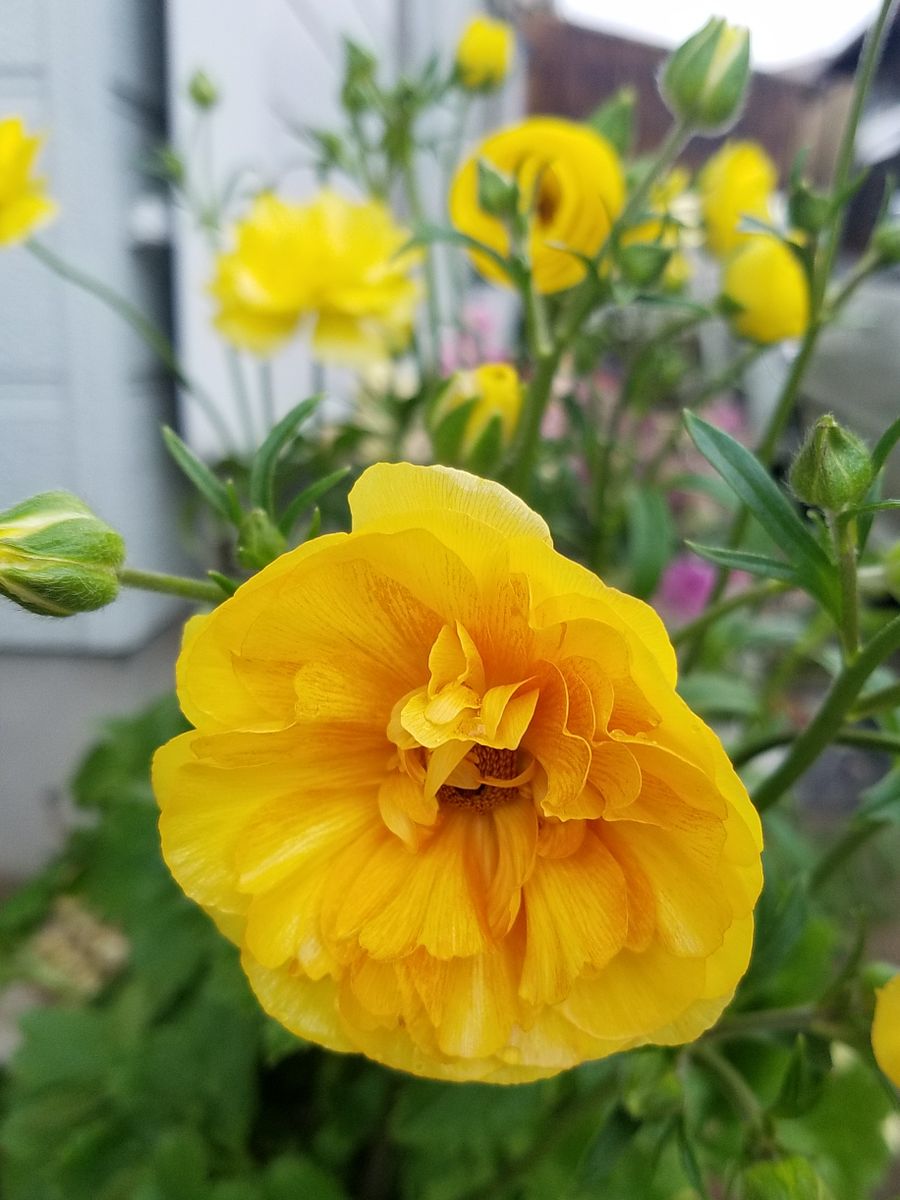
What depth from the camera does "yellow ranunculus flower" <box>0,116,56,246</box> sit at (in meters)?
0.40

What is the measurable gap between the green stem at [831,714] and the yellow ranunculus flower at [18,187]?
16.3 inches

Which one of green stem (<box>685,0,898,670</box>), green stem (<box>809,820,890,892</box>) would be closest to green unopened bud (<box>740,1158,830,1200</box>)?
green stem (<box>809,820,890,892</box>)

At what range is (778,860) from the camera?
0.56 m

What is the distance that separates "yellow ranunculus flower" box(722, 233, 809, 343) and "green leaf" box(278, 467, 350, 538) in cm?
29

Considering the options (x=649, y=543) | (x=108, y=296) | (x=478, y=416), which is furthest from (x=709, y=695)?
(x=108, y=296)

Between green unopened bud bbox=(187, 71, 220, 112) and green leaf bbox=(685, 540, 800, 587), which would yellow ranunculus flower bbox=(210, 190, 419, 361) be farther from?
green leaf bbox=(685, 540, 800, 587)

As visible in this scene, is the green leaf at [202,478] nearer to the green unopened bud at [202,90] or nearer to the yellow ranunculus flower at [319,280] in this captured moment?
the yellow ranunculus flower at [319,280]

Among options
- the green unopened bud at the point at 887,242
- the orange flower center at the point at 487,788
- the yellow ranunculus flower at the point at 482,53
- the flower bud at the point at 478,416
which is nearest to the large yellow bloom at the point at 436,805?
the orange flower center at the point at 487,788

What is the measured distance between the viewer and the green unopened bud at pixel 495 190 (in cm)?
34

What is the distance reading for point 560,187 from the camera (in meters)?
0.42

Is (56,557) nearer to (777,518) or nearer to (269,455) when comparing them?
(269,455)

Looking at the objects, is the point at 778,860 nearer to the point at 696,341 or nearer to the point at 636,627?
the point at 636,627

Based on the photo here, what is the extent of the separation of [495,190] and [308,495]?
→ 0.55 feet

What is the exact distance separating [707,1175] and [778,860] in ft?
0.61
